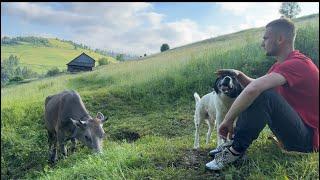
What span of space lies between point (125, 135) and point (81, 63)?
328 centimetres

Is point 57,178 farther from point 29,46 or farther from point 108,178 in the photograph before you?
point 29,46

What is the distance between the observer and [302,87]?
4773mm

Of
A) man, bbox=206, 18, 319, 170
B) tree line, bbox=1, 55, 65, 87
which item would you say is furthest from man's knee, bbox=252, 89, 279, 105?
tree line, bbox=1, 55, 65, 87

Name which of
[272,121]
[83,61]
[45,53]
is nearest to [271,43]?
[272,121]

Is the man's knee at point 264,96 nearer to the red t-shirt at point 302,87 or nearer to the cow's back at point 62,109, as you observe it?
the red t-shirt at point 302,87

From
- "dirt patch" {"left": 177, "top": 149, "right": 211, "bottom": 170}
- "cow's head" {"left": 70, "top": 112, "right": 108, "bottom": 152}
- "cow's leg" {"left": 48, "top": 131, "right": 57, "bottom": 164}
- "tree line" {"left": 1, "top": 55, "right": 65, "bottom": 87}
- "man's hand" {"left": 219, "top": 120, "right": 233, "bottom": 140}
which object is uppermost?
"tree line" {"left": 1, "top": 55, "right": 65, "bottom": 87}

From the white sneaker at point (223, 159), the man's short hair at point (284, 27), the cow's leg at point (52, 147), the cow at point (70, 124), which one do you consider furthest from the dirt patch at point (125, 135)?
the man's short hair at point (284, 27)

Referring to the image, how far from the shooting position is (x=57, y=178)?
21.3ft

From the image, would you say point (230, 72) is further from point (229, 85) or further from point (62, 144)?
point (62, 144)

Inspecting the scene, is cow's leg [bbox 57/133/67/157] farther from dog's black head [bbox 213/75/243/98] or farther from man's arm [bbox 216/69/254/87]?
man's arm [bbox 216/69/254/87]

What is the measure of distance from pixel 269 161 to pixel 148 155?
5.41ft

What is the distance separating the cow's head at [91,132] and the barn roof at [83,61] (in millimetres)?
1350

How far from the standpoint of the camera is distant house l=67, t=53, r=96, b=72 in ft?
25.6

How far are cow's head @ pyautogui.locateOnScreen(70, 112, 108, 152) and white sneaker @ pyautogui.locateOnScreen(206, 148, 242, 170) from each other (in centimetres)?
389
